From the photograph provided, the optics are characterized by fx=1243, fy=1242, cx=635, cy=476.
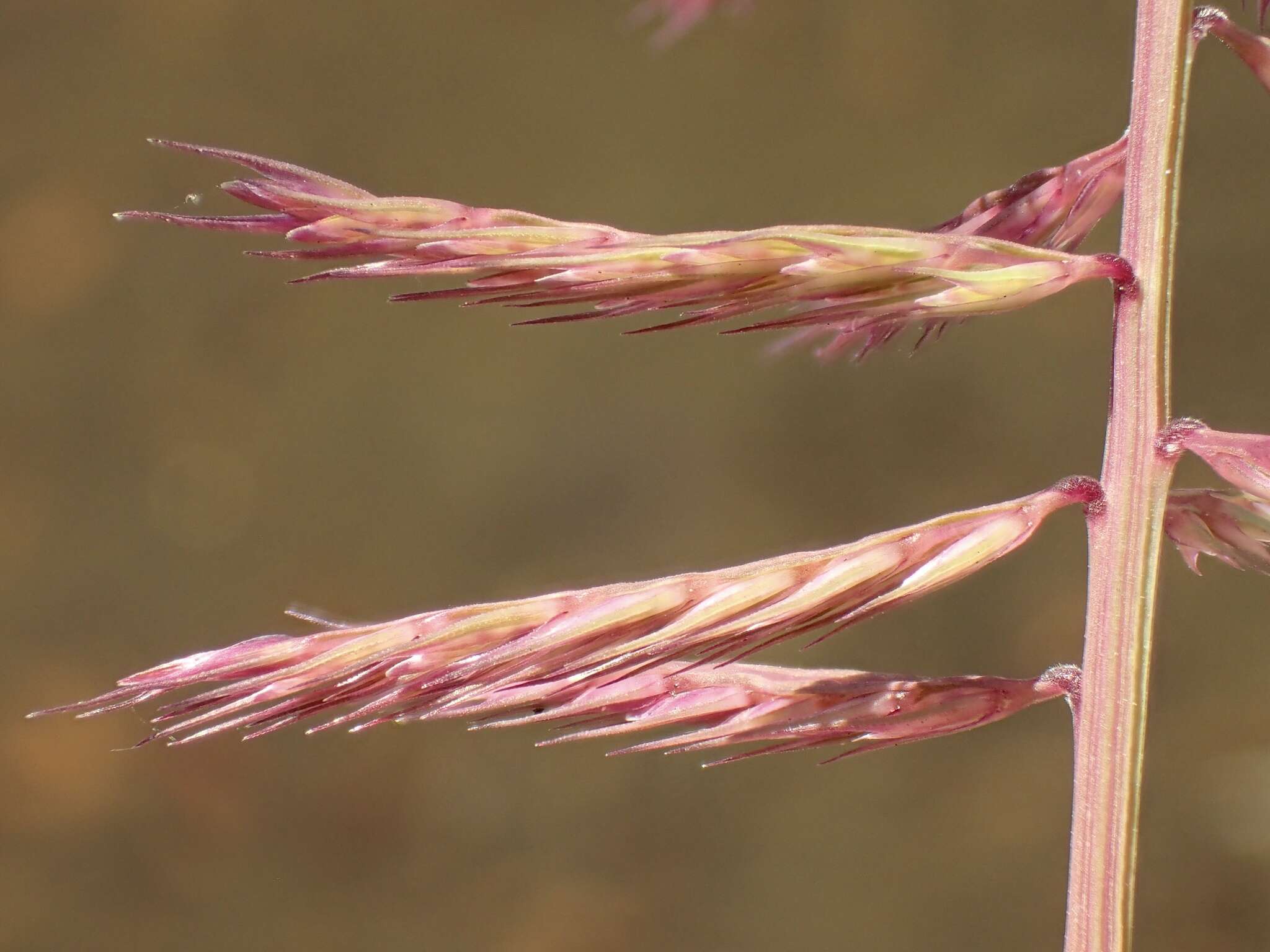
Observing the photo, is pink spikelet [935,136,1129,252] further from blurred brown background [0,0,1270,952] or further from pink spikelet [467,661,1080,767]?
blurred brown background [0,0,1270,952]

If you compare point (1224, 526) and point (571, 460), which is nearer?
point (1224, 526)

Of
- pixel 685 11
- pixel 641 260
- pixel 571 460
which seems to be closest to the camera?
pixel 641 260

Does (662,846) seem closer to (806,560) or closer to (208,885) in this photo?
(208,885)

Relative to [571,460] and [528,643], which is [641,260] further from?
[571,460]

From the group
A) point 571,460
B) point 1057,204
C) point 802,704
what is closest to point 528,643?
point 802,704

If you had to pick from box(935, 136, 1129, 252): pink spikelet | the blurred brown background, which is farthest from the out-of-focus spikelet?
the blurred brown background

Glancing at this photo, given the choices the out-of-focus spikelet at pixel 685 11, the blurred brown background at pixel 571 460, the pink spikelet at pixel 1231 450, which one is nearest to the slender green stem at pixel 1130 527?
the pink spikelet at pixel 1231 450

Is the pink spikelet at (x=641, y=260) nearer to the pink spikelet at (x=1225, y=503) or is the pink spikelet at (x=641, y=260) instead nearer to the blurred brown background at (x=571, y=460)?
the pink spikelet at (x=1225, y=503)
